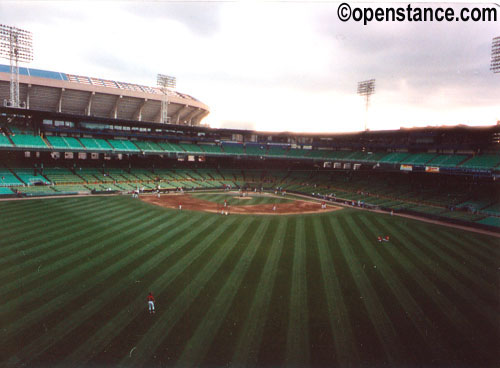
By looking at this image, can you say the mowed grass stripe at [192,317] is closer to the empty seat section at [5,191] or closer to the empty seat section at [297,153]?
the empty seat section at [5,191]

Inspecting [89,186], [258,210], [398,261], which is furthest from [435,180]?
[89,186]

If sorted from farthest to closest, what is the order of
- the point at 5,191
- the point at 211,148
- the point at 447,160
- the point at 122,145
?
the point at 211,148
the point at 122,145
the point at 447,160
the point at 5,191

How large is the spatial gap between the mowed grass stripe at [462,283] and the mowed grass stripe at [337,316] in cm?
619

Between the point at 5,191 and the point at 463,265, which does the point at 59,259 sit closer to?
the point at 463,265

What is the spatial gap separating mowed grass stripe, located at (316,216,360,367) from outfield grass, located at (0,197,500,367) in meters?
0.06

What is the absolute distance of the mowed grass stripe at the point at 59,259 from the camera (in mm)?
16161

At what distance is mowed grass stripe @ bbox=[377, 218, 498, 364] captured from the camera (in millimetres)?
11881

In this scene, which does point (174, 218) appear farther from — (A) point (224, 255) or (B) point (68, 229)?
(A) point (224, 255)

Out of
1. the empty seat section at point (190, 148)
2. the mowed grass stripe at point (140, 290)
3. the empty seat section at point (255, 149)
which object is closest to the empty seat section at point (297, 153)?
the empty seat section at point (255, 149)

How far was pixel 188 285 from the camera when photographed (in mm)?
16141

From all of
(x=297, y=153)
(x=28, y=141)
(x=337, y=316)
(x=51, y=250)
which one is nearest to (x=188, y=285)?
(x=337, y=316)

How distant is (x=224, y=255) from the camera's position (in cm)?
2091

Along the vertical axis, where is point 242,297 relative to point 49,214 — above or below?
below

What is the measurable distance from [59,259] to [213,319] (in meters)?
12.8
